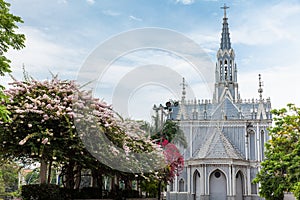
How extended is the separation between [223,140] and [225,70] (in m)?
14.6

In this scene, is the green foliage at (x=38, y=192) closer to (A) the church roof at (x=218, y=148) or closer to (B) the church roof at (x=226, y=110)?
(A) the church roof at (x=218, y=148)

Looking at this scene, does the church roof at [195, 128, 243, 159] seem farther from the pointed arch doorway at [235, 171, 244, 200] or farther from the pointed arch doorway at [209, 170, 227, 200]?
the pointed arch doorway at [235, 171, 244, 200]

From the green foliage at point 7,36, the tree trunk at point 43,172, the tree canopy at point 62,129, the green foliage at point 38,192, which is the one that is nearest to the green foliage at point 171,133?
the tree canopy at point 62,129

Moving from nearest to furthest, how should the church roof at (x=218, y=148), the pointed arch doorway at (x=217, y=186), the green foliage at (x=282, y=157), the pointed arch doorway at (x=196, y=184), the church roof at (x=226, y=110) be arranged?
the green foliage at (x=282, y=157) → the pointed arch doorway at (x=217, y=186) → the church roof at (x=218, y=148) → the pointed arch doorway at (x=196, y=184) → the church roof at (x=226, y=110)

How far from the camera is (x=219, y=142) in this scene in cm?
4072

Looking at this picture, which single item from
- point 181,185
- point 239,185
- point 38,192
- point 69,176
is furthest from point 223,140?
point 38,192

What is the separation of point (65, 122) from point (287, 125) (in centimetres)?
1621

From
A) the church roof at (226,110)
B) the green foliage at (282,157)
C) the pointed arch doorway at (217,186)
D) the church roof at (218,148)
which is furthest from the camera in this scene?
the church roof at (226,110)

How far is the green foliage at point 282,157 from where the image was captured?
2178 centimetres

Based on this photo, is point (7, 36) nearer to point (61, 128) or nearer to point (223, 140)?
point (61, 128)

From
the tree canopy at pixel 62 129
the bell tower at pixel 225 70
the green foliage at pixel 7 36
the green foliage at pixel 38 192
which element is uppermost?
the bell tower at pixel 225 70

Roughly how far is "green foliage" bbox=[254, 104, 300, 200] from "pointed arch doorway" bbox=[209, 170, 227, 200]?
46.2ft

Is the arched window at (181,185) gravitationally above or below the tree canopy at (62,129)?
below

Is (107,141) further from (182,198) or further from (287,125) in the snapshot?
(182,198)
